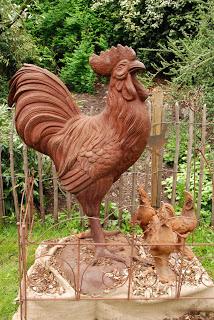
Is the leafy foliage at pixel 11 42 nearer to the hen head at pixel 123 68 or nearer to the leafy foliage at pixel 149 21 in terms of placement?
the leafy foliage at pixel 149 21

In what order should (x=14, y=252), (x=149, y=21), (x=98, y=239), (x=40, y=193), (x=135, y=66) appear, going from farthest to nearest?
(x=149, y=21), (x=40, y=193), (x=14, y=252), (x=98, y=239), (x=135, y=66)

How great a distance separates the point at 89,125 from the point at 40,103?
0.40 m

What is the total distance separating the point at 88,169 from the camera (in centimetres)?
359

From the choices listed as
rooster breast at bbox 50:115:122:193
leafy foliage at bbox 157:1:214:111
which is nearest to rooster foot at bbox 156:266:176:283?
rooster breast at bbox 50:115:122:193

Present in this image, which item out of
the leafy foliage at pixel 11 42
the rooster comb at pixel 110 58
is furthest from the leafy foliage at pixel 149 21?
the rooster comb at pixel 110 58

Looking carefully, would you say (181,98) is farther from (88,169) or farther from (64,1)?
(64,1)

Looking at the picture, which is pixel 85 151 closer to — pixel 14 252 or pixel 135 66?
pixel 135 66

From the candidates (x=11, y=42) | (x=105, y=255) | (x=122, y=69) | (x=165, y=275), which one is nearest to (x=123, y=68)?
(x=122, y=69)

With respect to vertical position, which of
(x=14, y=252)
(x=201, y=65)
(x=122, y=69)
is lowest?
(x=14, y=252)

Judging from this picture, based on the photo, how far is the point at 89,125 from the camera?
12.0 ft

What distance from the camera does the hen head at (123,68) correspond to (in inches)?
135

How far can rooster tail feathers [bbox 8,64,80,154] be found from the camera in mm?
3611

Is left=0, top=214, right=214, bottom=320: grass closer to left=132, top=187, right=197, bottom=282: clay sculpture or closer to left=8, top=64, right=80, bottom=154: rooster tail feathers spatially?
left=132, top=187, right=197, bottom=282: clay sculpture

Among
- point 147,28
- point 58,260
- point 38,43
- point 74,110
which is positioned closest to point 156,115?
point 74,110
